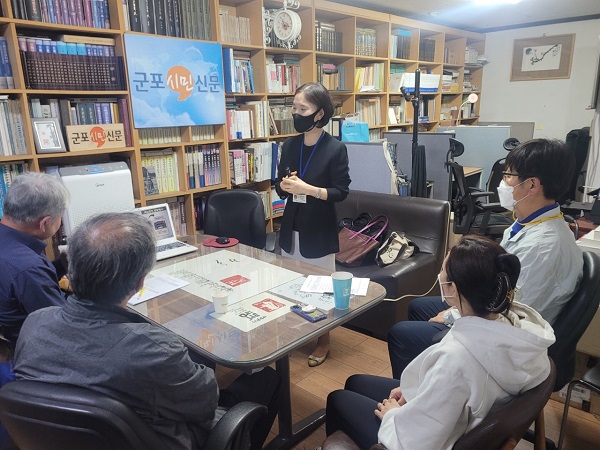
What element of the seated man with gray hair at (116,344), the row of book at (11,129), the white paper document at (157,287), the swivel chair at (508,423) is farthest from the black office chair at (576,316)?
the row of book at (11,129)

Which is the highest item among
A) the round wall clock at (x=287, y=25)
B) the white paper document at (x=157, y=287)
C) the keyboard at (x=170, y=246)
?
the round wall clock at (x=287, y=25)

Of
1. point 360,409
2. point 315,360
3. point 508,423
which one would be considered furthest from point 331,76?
point 508,423

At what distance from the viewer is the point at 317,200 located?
7.38ft

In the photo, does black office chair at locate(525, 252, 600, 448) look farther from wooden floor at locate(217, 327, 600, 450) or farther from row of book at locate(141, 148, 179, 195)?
row of book at locate(141, 148, 179, 195)

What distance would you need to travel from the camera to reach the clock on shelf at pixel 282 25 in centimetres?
351

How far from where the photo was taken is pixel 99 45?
104 inches

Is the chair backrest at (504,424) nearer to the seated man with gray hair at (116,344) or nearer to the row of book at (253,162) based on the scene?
the seated man with gray hair at (116,344)

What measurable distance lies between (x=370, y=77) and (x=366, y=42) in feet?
1.23

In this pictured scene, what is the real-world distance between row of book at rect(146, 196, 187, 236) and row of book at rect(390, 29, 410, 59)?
312cm

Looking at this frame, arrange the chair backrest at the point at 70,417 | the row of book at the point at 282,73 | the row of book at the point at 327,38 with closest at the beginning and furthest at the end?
the chair backrest at the point at 70,417 → the row of book at the point at 282,73 → the row of book at the point at 327,38

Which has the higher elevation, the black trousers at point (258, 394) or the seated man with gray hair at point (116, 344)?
the seated man with gray hair at point (116, 344)

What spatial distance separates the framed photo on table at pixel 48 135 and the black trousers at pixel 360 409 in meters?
2.14

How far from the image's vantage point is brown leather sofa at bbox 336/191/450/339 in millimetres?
2658

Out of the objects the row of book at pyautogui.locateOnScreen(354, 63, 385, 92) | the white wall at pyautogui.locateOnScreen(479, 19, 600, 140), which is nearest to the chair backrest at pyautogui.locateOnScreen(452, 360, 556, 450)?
the row of book at pyautogui.locateOnScreen(354, 63, 385, 92)
